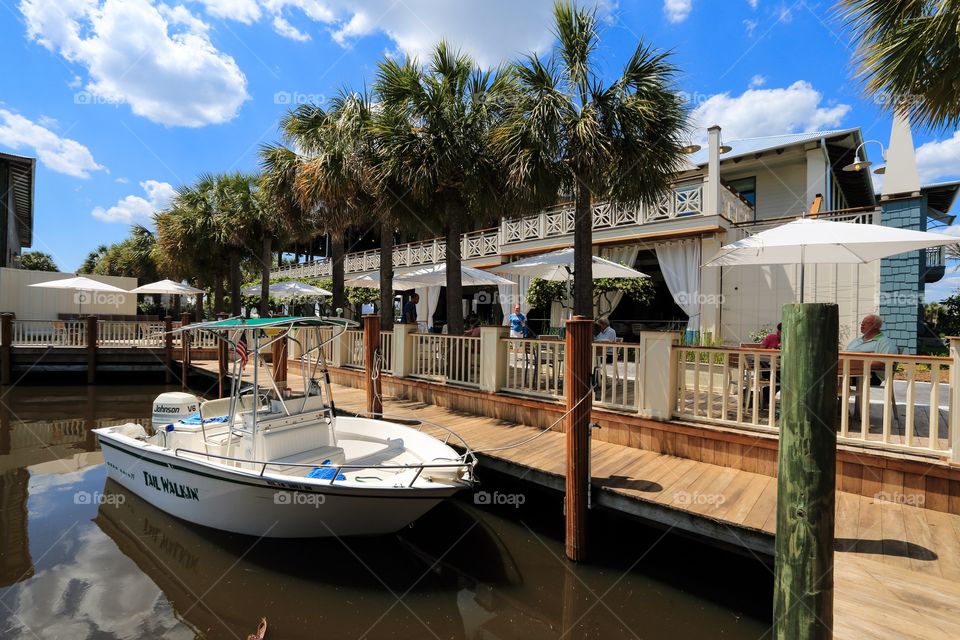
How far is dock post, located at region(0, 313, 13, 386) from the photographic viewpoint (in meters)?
15.1

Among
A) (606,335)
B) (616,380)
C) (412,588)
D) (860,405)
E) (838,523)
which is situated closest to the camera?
(838,523)

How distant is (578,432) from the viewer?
4.88 metres

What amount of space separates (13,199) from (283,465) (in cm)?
2861

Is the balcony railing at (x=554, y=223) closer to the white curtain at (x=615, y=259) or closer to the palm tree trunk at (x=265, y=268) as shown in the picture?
the white curtain at (x=615, y=259)

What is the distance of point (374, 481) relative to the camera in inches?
207

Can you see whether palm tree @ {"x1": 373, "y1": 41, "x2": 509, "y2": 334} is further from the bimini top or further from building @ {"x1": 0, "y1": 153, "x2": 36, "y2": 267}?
building @ {"x1": 0, "y1": 153, "x2": 36, "y2": 267}

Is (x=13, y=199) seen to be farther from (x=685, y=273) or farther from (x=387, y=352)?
(x=685, y=273)

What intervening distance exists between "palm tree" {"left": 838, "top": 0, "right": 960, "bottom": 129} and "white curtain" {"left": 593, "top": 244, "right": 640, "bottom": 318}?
29.9ft

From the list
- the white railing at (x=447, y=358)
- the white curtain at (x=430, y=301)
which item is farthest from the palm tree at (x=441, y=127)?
the white curtain at (x=430, y=301)

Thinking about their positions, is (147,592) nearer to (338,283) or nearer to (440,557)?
(440,557)

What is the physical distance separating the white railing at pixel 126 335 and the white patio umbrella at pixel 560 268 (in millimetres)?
13796

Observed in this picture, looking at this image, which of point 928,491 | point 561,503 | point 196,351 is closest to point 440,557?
point 561,503

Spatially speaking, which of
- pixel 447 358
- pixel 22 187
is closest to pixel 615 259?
pixel 447 358

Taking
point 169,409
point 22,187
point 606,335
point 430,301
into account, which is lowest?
point 169,409
